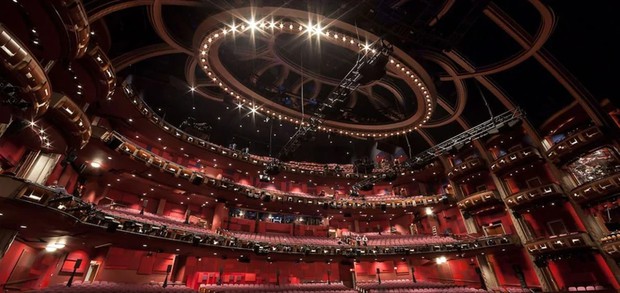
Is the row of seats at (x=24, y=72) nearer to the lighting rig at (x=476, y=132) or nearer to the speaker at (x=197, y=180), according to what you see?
the speaker at (x=197, y=180)

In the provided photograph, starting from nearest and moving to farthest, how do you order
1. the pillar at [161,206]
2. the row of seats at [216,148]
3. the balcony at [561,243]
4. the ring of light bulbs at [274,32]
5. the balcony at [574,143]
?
the ring of light bulbs at [274,32]
the balcony at [561,243]
the balcony at [574,143]
the row of seats at [216,148]
the pillar at [161,206]

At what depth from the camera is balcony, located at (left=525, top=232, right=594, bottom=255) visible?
14.8 metres

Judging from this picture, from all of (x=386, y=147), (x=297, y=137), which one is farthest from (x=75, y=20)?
(x=386, y=147)

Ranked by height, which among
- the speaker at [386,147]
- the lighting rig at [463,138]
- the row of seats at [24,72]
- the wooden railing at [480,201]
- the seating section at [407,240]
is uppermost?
the speaker at [386,147]

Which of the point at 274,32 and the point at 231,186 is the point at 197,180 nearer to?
the point at 231,186

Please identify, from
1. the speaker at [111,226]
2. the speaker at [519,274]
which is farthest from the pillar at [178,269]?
the speaker at [519,274]

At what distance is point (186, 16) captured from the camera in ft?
43.0

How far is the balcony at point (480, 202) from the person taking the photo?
19.5m

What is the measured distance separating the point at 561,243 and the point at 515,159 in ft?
19.2

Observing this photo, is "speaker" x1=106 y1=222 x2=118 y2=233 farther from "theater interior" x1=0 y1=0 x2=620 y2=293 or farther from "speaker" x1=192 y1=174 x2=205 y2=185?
"speaker" x1=192 y1=174 x2=205 y2=185

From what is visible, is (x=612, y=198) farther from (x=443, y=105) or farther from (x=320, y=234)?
(x=320, y=234)

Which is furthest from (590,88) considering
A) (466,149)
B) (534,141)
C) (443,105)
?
(466,149)

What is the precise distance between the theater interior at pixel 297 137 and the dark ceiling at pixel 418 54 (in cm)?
10

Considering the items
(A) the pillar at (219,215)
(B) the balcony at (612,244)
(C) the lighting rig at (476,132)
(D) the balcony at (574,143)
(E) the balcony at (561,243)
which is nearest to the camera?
(C) the lighting rig at (476,132)
